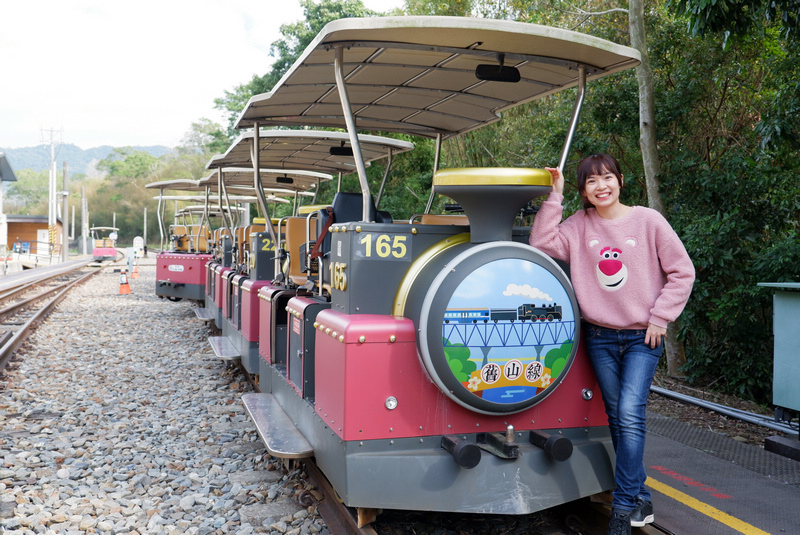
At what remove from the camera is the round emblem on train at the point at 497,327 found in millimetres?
2957

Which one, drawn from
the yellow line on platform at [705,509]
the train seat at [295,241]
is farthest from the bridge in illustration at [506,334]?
the train seat at [295,241]

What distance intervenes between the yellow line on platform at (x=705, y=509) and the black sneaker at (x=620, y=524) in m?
0.54

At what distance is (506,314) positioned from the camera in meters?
3.02

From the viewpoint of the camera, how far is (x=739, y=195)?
8086 millimetres

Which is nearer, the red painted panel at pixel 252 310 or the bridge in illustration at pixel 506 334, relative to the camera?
the bridge in illustration at pixel 506 334

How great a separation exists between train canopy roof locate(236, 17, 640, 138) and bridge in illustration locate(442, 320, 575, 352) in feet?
4.48

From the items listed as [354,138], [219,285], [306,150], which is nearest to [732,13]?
[354,138]

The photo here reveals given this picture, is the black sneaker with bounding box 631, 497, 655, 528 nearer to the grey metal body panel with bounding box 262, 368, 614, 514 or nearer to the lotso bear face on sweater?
the grey metal body panel with bounding box 262, 368, 614, 514

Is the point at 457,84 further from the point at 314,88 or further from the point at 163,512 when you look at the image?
the point at 163,512

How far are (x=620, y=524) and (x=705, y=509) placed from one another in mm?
649

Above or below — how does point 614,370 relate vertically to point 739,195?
below

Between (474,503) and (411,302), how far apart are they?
3.12ft

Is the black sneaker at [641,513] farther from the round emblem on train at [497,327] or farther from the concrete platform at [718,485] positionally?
the round emblem on train at [497,327]

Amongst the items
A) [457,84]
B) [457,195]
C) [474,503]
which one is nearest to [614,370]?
[474,503]
